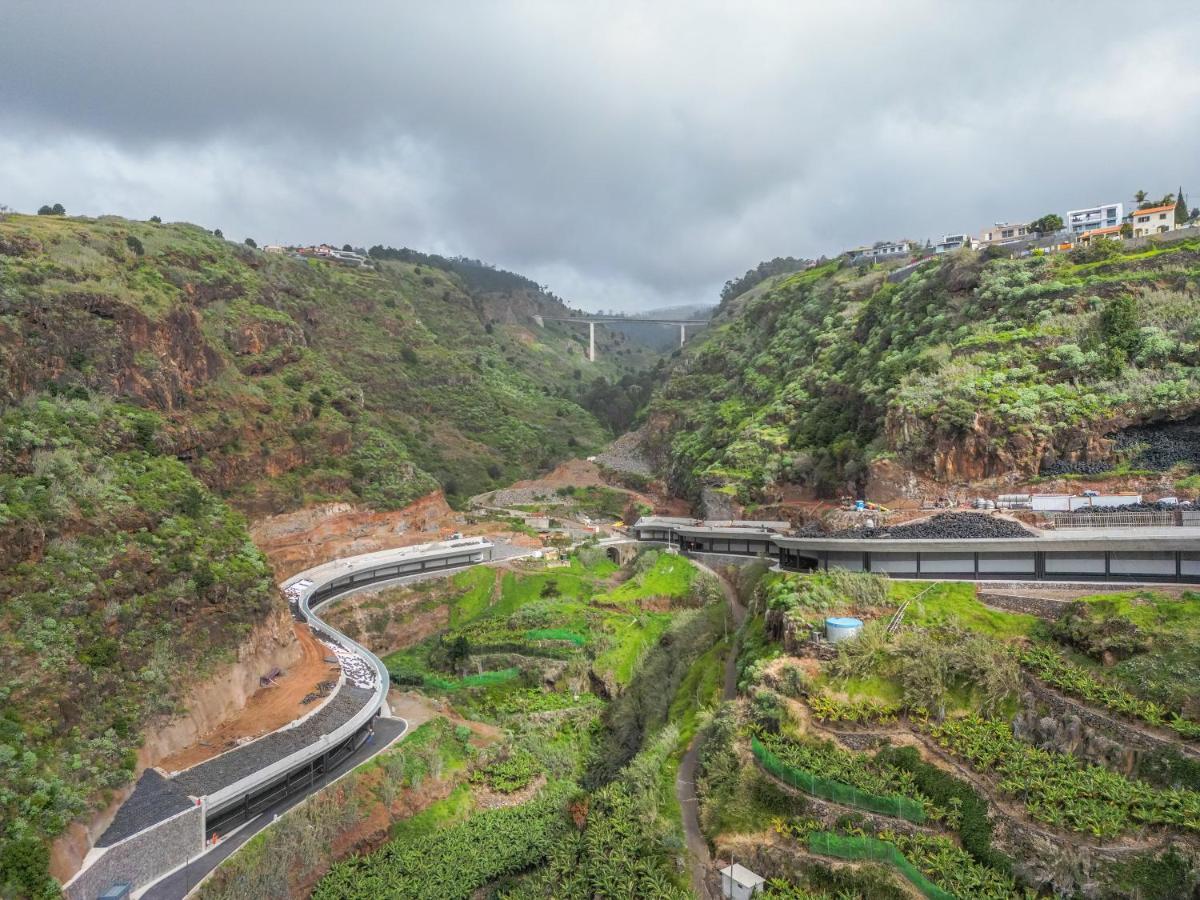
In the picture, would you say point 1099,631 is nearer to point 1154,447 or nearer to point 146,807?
point 1154,447

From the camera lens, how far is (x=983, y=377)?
36.0m

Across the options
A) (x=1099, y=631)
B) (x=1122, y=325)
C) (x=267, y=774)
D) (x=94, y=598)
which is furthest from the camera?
(x=1122, y=325)

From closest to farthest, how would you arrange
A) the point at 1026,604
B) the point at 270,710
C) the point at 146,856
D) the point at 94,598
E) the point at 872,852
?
the point at 872,852, the point at 146,856, the point at 1026,604, the point at 94,598, the point at 270,710

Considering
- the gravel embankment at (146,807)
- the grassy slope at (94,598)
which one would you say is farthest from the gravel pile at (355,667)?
the gravel embankment at (146,807)

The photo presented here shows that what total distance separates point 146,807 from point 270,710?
7.02 meters

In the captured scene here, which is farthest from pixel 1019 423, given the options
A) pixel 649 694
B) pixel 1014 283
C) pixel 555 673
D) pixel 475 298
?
pixel 475 298

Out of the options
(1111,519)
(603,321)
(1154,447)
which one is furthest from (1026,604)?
(603,321)

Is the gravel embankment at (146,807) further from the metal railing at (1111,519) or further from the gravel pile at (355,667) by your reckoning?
the metal railing at (1111,519)

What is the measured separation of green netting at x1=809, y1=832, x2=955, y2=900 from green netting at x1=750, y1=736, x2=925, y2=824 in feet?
3.22

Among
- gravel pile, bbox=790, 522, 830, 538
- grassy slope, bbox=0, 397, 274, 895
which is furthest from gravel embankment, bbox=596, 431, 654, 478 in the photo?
grassy slope, bbox=0, 397, 274, 895

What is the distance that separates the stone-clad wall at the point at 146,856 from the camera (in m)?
18.5

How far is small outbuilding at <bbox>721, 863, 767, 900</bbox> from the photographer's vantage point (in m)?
17.9

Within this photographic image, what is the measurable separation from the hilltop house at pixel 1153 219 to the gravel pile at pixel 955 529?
136ft

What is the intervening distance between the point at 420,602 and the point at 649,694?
2084 centimetres
